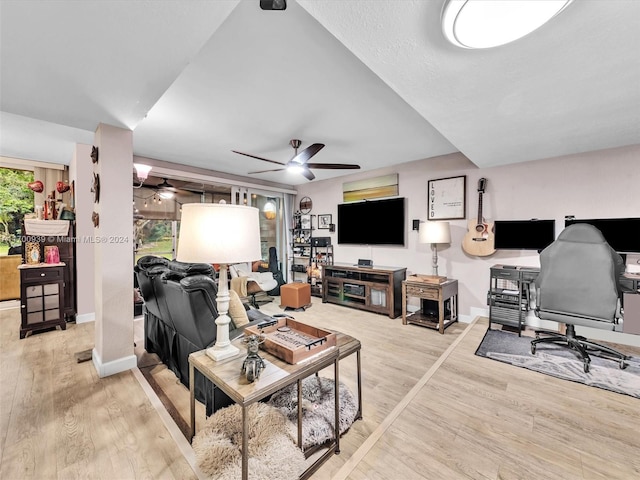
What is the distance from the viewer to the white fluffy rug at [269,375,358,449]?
1523 millimetres

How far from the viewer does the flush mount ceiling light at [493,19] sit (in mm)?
1021

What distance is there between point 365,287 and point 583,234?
261cm

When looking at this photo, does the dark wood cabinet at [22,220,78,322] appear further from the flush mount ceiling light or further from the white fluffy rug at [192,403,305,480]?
the flush mount ceiling light

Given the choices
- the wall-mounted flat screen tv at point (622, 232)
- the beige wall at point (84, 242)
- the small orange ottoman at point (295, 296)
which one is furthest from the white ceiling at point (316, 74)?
the small orange ottoman at point (295, 296)

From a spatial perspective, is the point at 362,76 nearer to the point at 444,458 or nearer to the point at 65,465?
the point at 444,458

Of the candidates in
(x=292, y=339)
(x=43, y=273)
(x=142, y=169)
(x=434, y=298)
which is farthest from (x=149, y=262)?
(x=434, y=298)

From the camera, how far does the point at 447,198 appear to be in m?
3.86

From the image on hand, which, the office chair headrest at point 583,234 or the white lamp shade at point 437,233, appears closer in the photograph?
the office chair headrest at point 583,234

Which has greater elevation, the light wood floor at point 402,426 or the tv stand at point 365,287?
the tv stand at point 365,287

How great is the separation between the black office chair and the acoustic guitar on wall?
1.10 metres

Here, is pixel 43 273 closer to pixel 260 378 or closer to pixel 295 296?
pixel 295 296

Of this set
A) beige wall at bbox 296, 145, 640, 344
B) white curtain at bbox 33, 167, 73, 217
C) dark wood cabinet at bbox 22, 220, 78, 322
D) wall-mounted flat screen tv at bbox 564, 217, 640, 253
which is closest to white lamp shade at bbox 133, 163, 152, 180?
dark wood cabinet at bbox 22, 220, 78, 322

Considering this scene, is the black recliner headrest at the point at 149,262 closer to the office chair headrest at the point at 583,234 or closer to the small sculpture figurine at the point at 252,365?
the small sculpture figurine at the point at 252,365

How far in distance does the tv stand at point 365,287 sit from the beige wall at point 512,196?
51 centimetres
